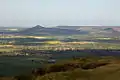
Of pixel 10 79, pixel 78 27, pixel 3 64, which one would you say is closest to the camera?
pixel 10 79

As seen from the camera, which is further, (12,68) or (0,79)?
(12,68)

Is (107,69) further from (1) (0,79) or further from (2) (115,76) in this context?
(1) (0,79)

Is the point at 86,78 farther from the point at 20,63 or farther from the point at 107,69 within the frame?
the point at 20,63

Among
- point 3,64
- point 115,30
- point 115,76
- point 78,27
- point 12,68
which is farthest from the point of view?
point 78,27

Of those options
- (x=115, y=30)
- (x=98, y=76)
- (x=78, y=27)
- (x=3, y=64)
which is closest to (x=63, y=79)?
(x=98, y=76)

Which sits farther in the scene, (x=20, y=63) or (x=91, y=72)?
(x=20, y=63)

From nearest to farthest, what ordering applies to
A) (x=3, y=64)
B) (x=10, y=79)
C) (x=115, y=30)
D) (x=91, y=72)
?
(x=91, y=72) → (x=10, y=79) → (x=3, y=64) → (x=115, y=30)

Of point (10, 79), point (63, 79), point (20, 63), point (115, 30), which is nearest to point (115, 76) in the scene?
point (63, 79)

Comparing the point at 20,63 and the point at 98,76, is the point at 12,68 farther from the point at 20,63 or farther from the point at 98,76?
the point at 98,76

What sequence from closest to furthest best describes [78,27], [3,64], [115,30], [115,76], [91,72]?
[115,76]
[91,72]
[3,64]
[115,30]
[78,27]
